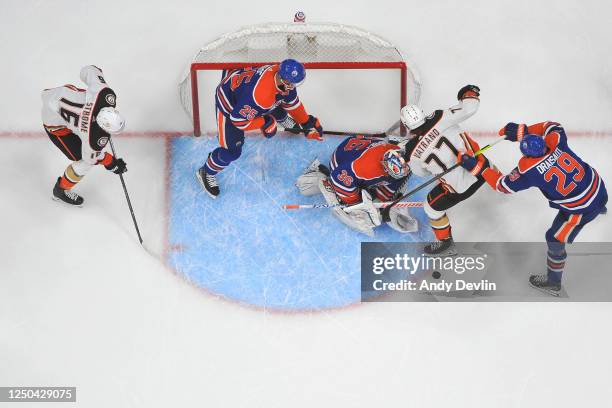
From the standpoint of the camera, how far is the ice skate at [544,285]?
5.27m

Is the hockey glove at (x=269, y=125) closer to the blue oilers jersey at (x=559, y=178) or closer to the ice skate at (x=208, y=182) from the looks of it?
the ice skate at (x=208, y=182)

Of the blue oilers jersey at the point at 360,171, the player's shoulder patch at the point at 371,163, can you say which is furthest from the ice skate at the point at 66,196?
the player's shoulder patch at the point at 371,163

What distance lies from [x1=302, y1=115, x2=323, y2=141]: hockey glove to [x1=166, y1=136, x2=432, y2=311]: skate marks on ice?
1.00 feet

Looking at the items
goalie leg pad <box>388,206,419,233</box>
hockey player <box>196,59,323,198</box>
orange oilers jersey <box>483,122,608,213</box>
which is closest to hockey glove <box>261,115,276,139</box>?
hockey player <box>196,59,323,198</box>

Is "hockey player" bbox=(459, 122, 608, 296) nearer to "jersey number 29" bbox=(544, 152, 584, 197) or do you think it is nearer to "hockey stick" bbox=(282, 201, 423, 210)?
"jersey number 29" bbox=(544, 152, 584, 197)

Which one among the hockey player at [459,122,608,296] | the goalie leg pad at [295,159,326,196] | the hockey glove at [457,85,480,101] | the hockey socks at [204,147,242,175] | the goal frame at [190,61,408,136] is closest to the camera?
the hockey player at [459,122,608,296]

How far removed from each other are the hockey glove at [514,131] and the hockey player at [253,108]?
1.07 metres

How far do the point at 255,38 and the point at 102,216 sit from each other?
1.40 meters

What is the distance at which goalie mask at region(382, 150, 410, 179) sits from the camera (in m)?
4.88

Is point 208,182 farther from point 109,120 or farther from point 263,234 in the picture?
point 109,120

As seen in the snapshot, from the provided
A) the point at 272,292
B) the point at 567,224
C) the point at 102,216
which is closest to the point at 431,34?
the point at 567,224

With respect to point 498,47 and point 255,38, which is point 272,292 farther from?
point 498,47

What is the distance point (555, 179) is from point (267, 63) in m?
1.83

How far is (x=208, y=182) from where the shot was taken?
5.42 m
